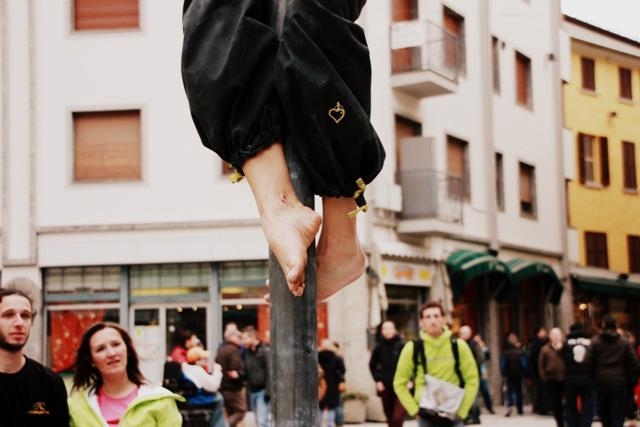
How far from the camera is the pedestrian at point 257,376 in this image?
18.5 meters


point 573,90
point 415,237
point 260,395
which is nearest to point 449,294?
point 415,237

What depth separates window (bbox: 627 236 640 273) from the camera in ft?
142

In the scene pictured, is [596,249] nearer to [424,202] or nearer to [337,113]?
[424,202]

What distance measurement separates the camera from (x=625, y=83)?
4438cm

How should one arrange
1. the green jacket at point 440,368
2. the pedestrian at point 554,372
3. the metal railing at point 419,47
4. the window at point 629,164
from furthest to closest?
the window at point 629,164
the metal railing at point 419,47
the pedestrian at point 554,372
the green jacket at point 440,368

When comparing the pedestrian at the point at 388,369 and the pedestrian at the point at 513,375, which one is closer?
the pedestrian at the point at 388,369

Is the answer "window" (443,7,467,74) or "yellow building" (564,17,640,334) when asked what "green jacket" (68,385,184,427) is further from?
"yellow building" (564,17,640,334)

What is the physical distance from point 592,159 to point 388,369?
26007 millimetres

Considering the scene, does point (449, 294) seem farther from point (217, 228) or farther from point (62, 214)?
point (62, 214)

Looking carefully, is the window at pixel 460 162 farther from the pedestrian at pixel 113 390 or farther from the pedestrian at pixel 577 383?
the pedestrian at pixel 113 390

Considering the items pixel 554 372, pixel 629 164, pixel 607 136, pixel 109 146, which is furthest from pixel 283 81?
pixel 629 164

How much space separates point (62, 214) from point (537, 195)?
14744 mm

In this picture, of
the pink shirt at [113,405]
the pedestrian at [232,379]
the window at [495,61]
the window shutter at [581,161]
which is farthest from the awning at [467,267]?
the pink shirt at [113,405]

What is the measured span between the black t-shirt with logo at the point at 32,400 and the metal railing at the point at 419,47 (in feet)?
74.7
